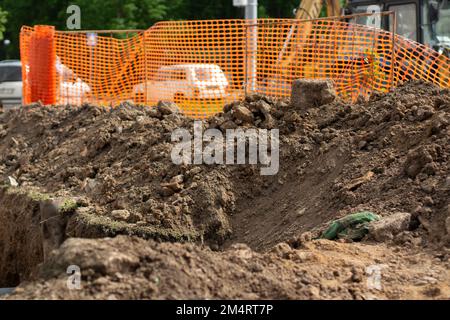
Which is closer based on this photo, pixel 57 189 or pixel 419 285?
pixel 419 285

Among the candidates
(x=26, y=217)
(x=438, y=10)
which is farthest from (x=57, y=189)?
(x=438, y=10)

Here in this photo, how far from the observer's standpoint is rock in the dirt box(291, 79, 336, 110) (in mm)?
9945

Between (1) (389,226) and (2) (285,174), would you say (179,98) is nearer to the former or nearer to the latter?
(2) (285,174)

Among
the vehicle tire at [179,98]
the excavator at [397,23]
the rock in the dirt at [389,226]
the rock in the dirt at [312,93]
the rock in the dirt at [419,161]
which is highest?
the excavator at [397,23]

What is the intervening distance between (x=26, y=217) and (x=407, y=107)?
4.78m

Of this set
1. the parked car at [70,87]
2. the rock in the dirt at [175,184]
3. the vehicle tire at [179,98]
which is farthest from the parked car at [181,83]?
the rock in the dirt at [175,184]

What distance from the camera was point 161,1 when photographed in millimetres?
32969

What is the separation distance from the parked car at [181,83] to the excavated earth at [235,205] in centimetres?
143

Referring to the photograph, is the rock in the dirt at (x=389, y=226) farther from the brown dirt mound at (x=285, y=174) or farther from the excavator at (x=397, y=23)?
the excavator at (x=397, y=23)

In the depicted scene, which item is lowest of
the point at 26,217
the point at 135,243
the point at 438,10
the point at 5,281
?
the point at 5,281

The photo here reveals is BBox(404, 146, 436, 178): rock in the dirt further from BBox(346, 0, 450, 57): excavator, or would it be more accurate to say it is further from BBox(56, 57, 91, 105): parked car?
BBox(56, 57, 91, 105): parked car

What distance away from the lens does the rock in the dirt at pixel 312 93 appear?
32.6ft

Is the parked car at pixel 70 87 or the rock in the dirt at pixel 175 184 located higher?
the parked car at pixel 70 87
